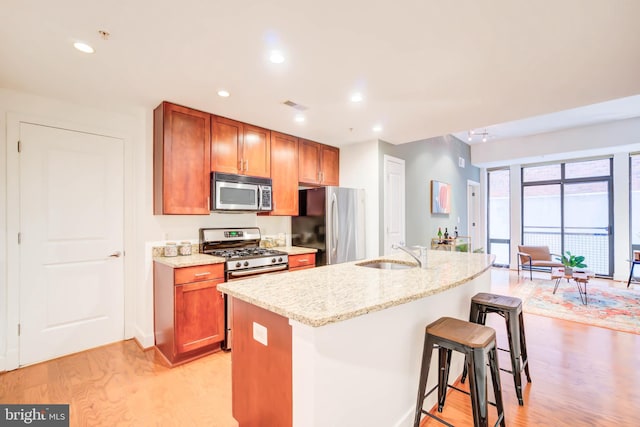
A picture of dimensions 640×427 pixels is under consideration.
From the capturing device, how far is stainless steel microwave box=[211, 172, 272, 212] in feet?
10.0

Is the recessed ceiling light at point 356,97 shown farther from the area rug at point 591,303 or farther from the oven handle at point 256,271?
the area rug at point 591,303

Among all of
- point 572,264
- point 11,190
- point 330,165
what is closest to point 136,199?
point 11,190

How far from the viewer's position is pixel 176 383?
89.8 inches

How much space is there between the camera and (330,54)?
1979mm

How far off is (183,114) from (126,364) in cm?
238

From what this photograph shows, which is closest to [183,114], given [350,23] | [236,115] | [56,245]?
[236,115]

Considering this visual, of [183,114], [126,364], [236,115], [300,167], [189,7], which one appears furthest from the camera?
[300,167]

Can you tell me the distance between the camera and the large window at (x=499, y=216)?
731 cm

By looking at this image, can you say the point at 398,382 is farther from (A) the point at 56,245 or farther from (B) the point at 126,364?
(A) the point at 56,245

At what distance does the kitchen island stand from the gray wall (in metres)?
2.52

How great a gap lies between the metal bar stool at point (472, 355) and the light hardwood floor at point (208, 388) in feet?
1.43

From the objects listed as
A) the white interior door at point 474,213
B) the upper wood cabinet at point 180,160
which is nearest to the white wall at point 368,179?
the upper wood cabinet at point 180,160

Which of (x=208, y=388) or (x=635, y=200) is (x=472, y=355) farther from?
(x=635, y=200)

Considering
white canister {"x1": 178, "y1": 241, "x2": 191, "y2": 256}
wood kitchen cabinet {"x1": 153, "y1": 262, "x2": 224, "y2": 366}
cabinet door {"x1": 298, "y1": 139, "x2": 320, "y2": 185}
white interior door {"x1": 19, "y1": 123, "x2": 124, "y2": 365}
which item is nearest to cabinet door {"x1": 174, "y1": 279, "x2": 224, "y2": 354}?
wood kitchen cabinet {"x1": 153, "y1": 262, "x2": 224, "y2": 366}
